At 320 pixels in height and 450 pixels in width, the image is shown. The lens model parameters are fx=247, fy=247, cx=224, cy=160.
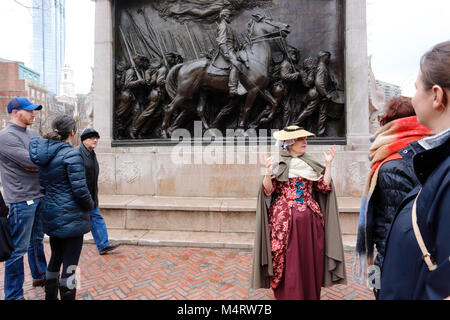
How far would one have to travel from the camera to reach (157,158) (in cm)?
694

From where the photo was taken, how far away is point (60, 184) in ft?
9.00

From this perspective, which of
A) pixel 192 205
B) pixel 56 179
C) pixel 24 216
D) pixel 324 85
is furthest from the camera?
pixel 324 85

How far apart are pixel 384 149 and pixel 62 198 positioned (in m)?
3.27

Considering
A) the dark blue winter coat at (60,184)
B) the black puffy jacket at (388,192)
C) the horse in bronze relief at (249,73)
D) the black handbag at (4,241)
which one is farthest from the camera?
the horse in bronze relief at (249,73)

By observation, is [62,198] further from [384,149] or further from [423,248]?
[384,149]

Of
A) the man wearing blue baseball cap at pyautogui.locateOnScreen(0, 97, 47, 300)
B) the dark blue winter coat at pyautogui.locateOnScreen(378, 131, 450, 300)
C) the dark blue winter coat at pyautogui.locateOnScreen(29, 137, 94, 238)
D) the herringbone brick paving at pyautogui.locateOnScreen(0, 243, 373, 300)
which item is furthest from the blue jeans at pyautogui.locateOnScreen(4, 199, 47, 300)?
the dark blue winter coat at pyautogui.locateOnScreen(378, 131, 450, 300)

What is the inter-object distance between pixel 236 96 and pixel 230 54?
1.13 metres

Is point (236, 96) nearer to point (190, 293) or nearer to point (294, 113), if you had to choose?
point (294, 113)

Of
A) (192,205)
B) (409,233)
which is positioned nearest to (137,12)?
(192,205)

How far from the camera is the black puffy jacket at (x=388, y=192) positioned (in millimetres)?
1859

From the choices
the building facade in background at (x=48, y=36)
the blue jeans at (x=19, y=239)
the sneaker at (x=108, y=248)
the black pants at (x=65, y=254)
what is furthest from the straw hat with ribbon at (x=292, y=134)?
the building facade in background at (x=48, y=36)

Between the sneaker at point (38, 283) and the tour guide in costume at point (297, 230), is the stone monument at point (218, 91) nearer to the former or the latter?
the sneaker at point (38, 283)

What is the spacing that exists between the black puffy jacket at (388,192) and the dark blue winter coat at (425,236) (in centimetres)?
73

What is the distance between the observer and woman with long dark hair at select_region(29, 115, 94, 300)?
2.69 metres
